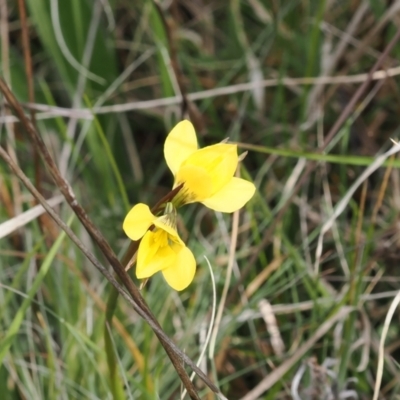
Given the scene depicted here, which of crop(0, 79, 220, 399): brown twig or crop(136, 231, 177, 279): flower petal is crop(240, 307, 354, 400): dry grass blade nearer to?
crop(0, 79, 220, 399): brown twig

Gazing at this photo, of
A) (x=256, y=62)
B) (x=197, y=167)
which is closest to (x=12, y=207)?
(x=256, y=62)

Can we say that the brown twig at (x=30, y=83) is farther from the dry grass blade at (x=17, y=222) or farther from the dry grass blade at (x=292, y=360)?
the dry grass blade at (x=292, y=360)

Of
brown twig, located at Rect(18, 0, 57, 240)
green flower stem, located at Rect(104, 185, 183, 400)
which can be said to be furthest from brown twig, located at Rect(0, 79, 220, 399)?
brown twig, located at Rect(18, 0, 57, 240)

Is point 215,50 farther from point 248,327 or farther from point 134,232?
point 134,232

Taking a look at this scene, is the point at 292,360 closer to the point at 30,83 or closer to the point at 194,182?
the point at 194,182

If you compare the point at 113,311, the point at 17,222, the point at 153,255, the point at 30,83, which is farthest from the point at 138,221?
the point at 30,83

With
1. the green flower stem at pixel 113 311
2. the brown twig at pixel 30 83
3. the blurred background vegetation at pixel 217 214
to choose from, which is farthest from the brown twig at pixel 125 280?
the brown twig at pixel 30 83
